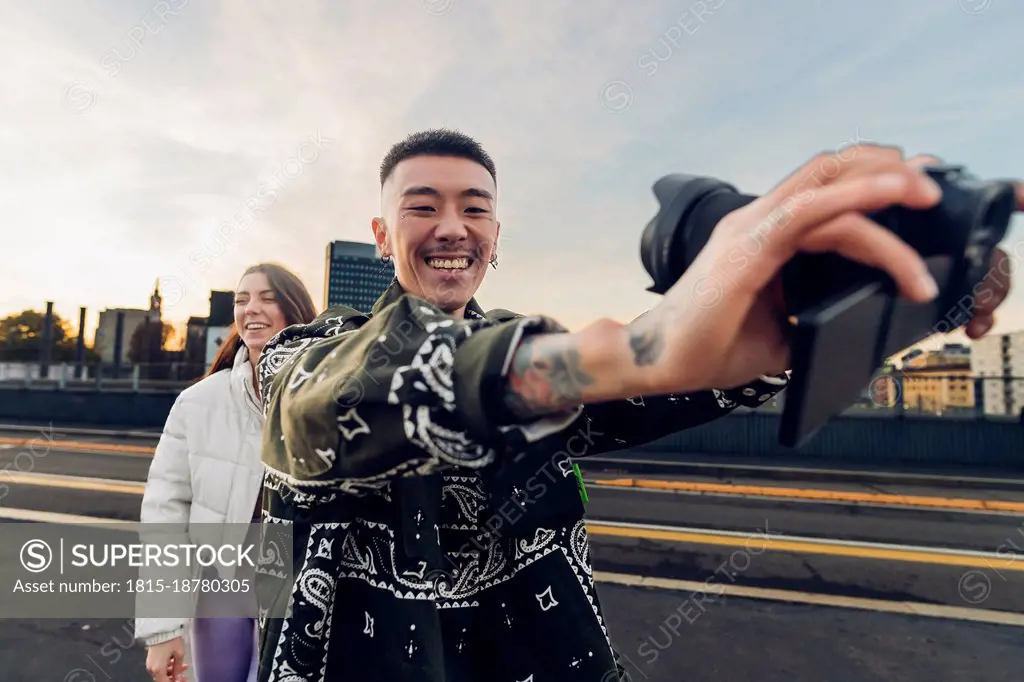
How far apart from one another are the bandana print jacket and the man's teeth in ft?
0.37

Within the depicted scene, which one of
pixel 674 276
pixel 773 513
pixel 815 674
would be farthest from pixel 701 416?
pixel 773 513

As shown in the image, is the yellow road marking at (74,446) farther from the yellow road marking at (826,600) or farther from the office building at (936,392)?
the office building at (936,392)

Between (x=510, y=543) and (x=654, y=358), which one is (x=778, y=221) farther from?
(x=510, y=543)

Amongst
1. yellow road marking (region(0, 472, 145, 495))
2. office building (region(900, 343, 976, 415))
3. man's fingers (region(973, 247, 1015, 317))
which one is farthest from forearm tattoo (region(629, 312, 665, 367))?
office building (region(900, 343, 976, 415))

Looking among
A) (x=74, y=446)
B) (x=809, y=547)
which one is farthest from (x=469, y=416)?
(x=74, y=446)

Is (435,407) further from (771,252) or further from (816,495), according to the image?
(816,495)

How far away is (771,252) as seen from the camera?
21.0 inches

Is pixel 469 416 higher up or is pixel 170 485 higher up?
pixel 469 416

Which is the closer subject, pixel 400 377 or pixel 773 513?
pixel 400 377

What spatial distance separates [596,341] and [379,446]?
1.08ft

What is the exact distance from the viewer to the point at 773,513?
7363 millimetres

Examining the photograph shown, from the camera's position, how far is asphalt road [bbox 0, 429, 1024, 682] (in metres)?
3.58

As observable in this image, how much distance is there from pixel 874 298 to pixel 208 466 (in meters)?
2.76

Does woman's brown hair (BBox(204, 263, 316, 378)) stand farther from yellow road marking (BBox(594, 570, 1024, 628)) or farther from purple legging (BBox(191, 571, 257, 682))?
yellow road marking (BBox(594, 570, 1024, 628))
